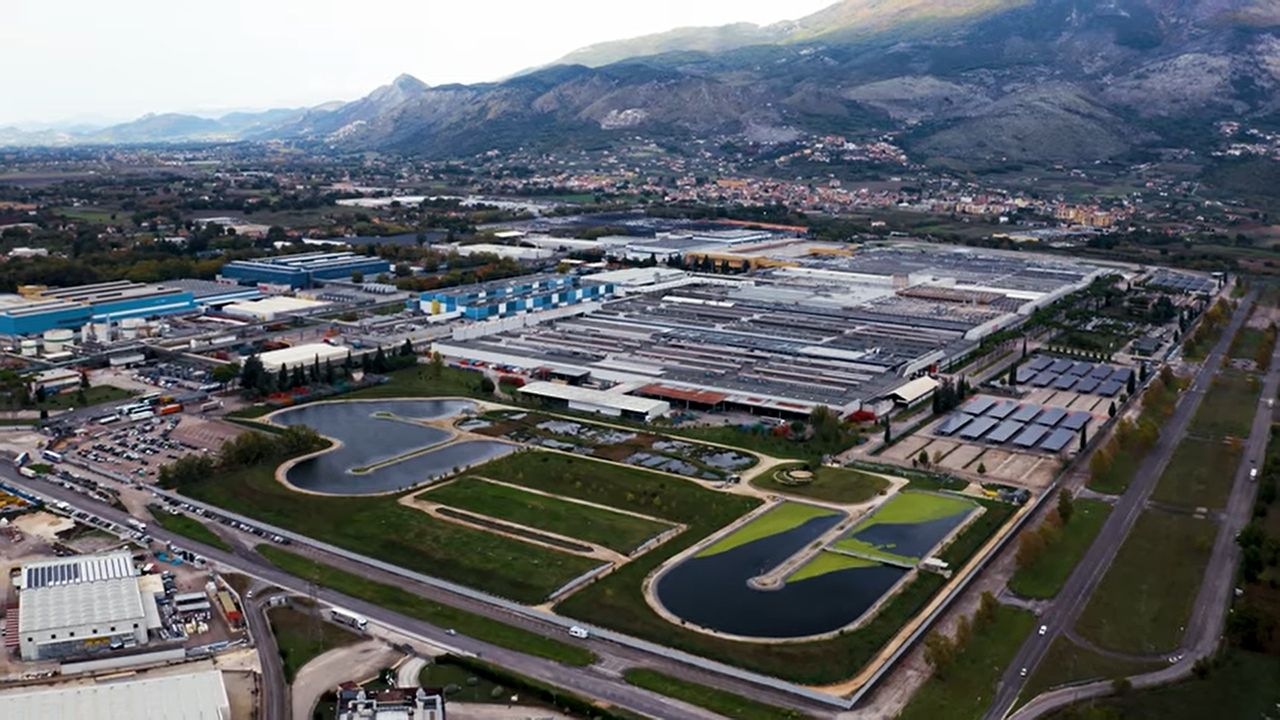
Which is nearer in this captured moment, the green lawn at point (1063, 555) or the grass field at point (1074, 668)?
the grass field at point (1074, 668)

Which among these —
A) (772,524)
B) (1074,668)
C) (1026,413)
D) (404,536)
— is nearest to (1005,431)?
(1026,413)

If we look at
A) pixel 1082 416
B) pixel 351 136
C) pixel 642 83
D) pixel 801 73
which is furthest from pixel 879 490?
pixel 351 136

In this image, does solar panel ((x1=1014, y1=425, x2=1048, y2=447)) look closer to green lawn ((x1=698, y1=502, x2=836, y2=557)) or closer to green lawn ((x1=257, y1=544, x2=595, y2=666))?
green lawn ((x1=698, y1=502, x2=836, y2=557))

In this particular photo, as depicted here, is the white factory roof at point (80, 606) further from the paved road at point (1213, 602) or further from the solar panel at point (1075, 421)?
the solar panel at point (1075, 421)

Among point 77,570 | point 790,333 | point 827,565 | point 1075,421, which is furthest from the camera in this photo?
point 790,333

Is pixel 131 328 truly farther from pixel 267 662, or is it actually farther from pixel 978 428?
pixel 978 428

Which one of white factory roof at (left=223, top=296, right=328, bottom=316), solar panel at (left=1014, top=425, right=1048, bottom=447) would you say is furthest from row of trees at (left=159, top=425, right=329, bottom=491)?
solar panel at (left=1014, top=425, right=1048, bottom=447)

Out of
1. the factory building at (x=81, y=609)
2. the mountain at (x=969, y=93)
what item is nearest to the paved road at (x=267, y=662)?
the factory building at (x=81, y=609)
